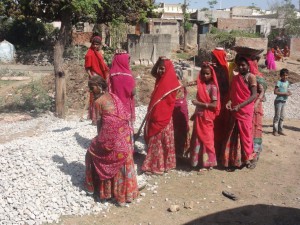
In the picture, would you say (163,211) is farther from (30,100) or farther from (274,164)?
(30,100)

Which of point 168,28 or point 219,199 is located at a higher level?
point 168,28

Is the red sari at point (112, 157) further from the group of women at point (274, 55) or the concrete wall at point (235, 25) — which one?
the concrete wall at point (235, 25)

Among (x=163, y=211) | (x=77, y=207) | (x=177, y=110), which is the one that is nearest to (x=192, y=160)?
(x=177, y=110)

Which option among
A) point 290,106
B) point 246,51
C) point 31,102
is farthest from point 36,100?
point 290,106

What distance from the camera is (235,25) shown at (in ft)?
96.9

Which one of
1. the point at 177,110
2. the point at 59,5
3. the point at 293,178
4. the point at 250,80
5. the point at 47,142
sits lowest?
the point at 293,178

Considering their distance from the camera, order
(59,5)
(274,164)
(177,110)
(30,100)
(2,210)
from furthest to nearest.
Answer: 1. (30,100)
2. (59,5)
3. (274,164)
4. (177,110)
5. (2,210)

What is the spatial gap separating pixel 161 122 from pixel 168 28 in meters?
21.9

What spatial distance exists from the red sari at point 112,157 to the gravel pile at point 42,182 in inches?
9.3

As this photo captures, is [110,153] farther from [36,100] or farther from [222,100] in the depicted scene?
[36,100]

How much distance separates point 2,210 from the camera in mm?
4113

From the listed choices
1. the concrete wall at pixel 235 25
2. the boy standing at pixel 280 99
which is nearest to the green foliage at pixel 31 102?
the boy standing at pixel 280 99

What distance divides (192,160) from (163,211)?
1.14 meters

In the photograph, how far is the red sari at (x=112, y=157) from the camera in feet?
13.0
